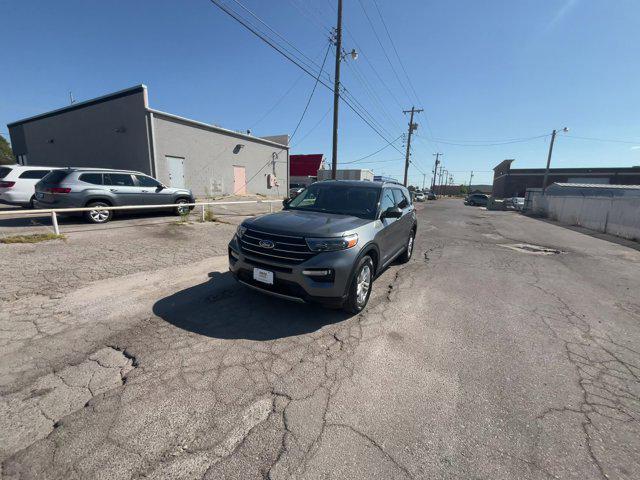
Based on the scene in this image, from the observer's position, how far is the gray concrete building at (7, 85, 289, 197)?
1562 centimetres

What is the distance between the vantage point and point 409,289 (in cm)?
509

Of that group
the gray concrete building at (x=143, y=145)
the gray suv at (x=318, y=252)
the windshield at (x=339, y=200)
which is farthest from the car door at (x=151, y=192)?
the gray suv at (x=318, y=252)

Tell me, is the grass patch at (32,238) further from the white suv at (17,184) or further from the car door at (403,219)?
the car door at (403,219)

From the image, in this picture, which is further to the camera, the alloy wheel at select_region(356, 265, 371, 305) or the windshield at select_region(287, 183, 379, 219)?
the windshield at select_region(287, 183, 379, 219)

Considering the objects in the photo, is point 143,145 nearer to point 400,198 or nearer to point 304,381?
point 400,198

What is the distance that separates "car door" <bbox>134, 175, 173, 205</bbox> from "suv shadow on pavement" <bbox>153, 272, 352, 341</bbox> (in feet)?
22.6

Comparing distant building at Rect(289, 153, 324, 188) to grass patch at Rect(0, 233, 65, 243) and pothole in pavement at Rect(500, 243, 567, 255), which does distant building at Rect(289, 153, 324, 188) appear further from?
grass patch at Rect(0, 233, 65, 243)

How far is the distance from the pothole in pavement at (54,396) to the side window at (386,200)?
12.7 feet

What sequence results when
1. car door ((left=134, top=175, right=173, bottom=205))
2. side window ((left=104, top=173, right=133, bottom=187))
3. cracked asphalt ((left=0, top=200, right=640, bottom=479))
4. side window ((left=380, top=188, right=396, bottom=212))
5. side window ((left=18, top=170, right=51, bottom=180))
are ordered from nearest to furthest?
→ cracked asphalt ((left=0, top=200, right=640, bottom=479)) < side window ((left=380, top=188, right=396, bottom=212)) < side window ((left=104, top=173, right=133, bottom=187)) < car door ((left=134, top=175, right=173, bottom=205)) < side window ((left=18, top=170, right=51, bottom=180))

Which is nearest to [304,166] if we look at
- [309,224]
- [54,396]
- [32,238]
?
[32,238]

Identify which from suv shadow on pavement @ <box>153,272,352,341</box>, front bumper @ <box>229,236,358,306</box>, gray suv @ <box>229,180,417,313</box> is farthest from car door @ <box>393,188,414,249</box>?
suv shadow on pavement @ <box>153,272,352,341</box>

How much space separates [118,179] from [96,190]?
34.7 inches

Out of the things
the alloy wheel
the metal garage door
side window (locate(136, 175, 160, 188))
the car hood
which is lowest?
the alloy wheel

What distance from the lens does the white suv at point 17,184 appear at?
9891 mm
